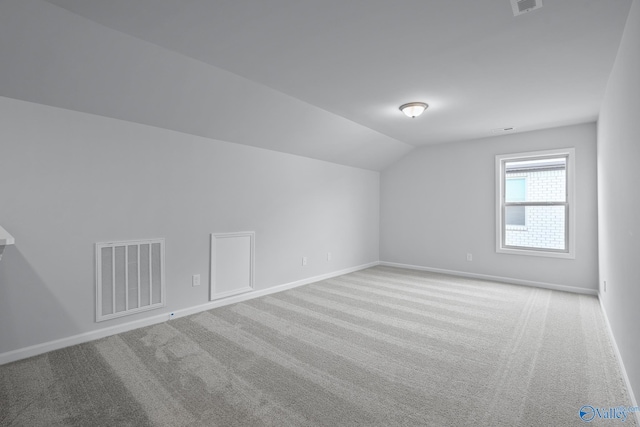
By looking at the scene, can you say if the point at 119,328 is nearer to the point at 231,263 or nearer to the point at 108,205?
the point at 108,205

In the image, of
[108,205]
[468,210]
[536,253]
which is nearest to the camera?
[108,205]

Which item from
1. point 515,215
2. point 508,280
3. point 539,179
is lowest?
point 508,280

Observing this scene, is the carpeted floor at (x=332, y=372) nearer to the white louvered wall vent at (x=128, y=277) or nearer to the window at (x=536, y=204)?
the white louvered wall vent at (x=128, y=277)

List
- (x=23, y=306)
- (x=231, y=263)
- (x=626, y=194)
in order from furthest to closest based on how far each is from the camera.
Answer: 1. (x=231, y=263)
2. (x=23, y=306)
3. (x=626, y=194)

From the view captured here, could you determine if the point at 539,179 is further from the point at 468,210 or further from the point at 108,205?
the point at 108,205

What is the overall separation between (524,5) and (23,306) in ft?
13.5

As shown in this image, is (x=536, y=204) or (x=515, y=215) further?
(x=515, y=215)

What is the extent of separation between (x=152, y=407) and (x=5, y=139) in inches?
90.2

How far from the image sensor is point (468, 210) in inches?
206

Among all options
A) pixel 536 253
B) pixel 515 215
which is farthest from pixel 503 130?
pixel 536 253

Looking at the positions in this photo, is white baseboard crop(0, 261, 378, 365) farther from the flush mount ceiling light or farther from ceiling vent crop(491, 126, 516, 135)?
ceiling vent crop(491, 126, 516, 135)

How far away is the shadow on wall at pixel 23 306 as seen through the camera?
2285mm

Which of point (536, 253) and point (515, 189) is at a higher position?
point (515, 189)

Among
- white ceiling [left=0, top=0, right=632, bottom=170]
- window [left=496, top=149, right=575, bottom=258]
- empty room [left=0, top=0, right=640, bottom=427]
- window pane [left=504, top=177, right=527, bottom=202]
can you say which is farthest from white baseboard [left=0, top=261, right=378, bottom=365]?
window pane [left=504, top=177, right=527, bottom=202]
